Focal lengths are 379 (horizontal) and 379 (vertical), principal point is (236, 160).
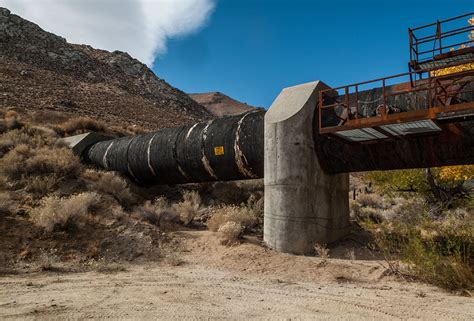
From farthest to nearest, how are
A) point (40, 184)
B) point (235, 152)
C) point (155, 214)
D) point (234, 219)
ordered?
1. point (40, 184)
2. point (155, 214)
3. point (235, 152)
4. point (234, 219)

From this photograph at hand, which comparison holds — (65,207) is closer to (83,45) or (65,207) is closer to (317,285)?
(317,285)

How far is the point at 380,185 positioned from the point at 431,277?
1597 cm

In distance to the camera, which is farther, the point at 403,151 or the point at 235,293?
the point at 403,151

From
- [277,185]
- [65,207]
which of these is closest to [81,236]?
[65,207]

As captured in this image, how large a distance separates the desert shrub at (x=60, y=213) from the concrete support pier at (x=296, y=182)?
16.7 feet

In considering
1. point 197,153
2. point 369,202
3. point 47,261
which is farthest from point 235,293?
point 369,202

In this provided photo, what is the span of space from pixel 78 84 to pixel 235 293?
36942 millimetres

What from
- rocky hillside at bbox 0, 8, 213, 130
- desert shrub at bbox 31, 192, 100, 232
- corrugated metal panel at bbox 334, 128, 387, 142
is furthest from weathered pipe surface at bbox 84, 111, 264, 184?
rocky hillside at bbox 0, 8, 213, 130

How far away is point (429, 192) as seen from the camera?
20250mm

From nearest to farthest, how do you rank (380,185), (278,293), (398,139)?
(278,293) → (398,139) → (380,185)

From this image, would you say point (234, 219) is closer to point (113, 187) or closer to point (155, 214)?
point (155, 214)

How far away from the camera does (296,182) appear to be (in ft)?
31.0

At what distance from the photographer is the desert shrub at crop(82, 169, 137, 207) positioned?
44.2ft

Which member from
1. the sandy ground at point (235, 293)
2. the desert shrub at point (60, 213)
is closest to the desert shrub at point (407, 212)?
the sandy ground at point (235, 293)
